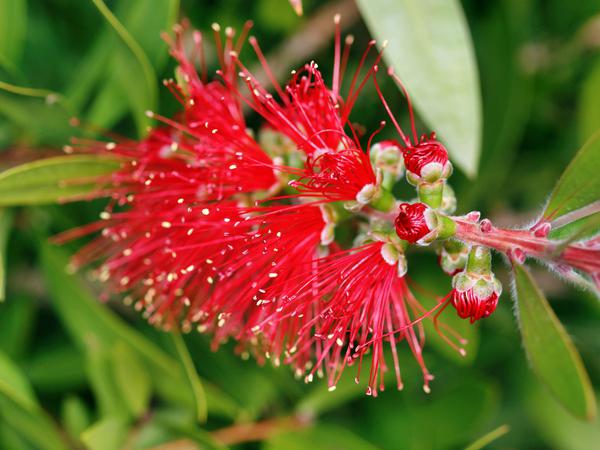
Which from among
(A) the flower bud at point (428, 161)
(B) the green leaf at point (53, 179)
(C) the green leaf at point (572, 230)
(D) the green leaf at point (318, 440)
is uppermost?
(B) the green leaf at point (53, 179)

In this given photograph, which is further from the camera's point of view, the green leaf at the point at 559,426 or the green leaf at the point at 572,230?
the green leaf at the point at 559,426

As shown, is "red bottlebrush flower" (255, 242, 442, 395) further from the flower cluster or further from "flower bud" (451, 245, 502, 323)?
"flower bud" (451, 245, 502, 323)

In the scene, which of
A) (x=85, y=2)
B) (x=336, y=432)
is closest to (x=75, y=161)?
(x=85, y=2)

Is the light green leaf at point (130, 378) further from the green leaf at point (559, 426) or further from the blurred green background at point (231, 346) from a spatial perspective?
the green leaf at point (559, 426)

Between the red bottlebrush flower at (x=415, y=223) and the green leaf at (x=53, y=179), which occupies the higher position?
the green leaf at (x=53, y=179)

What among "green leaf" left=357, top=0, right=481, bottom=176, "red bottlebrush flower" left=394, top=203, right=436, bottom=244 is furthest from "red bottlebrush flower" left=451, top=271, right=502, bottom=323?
"green leaf" left=357, top=0, right=481, bottom=176

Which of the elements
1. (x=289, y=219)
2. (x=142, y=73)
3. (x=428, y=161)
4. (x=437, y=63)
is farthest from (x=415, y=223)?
(x=142, y=73)

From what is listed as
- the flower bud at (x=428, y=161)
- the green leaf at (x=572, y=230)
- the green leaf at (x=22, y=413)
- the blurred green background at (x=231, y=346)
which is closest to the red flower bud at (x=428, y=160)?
the flower bud at (x=428, y=161)

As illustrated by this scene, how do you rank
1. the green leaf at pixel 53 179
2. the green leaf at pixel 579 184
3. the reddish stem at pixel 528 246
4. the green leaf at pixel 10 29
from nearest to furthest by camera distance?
the reddish stem at pixel 528 246, the green leaf at pixel 579 184, the green leaf at pixel 53 179, the green leaf at pixel 10 29
